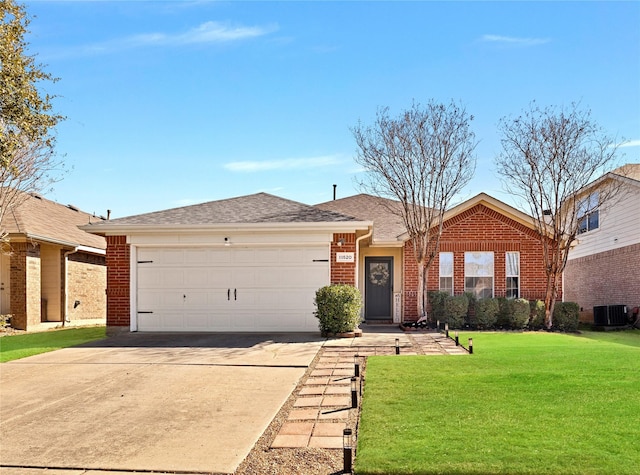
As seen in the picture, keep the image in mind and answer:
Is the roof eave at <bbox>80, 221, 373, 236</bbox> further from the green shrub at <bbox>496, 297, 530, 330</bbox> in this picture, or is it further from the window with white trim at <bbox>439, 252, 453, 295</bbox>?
the green shrub at <bbox>496, 297, 530, 330</bbox>

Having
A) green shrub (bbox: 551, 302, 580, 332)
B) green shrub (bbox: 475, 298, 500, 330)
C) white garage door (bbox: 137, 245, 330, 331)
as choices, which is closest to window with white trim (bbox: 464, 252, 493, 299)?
green shrub (bbox: 475, 298, 500, 330)

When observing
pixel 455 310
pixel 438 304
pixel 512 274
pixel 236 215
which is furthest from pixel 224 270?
pixel 512 274

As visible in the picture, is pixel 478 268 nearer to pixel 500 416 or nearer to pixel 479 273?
pixel 479 273

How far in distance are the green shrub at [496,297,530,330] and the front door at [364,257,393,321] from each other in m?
3.44

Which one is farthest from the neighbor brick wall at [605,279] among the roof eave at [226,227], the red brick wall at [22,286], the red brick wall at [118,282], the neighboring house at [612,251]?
the red brick wall at [22,286]

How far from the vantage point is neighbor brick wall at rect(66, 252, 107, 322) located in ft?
61.7

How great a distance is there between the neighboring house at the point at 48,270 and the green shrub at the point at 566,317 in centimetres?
1540

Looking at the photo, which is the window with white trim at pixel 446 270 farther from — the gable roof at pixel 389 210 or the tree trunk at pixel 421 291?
the gable roof at pixel 389 210

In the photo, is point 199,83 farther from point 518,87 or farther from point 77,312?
point 77,312

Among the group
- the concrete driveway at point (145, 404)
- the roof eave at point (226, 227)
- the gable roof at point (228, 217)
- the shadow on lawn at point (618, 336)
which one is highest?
the gable roof at point (228, 217)

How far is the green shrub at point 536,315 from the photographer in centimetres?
1620

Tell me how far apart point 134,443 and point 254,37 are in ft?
27.2

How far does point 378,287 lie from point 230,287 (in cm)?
569

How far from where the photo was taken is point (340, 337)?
12508 mm
